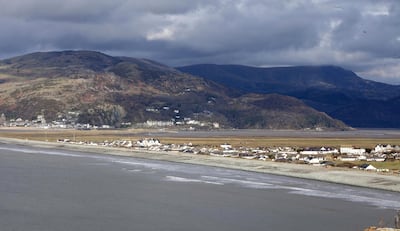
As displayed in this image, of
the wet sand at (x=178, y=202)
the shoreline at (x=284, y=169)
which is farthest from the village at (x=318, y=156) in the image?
the wet sand at (x=178, y=202)

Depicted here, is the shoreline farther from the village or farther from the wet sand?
the village

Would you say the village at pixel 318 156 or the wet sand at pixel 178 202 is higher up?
the village at pixel 318 156

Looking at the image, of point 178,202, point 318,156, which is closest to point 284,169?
point 318,156

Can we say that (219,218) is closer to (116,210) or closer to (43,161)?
(116,210)

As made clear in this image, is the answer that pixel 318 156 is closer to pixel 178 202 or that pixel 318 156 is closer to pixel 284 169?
pixel 284 169

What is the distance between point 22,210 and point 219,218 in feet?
39.8

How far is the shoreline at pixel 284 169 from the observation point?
6144 cm

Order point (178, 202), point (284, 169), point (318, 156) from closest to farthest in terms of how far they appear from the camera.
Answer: point (178, 202)
point (284, 169)
point (318, 156)

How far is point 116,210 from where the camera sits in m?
43.1

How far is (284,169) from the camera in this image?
3000 inches

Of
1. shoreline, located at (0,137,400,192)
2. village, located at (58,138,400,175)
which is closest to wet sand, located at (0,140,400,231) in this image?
shoreline, located at (0,137,400,192)

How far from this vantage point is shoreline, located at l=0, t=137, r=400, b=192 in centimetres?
6144

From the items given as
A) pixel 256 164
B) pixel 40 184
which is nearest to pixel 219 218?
pixel 40 184

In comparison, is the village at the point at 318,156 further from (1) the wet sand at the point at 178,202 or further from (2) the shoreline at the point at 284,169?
(1) the wet sand at the point at 178,202
